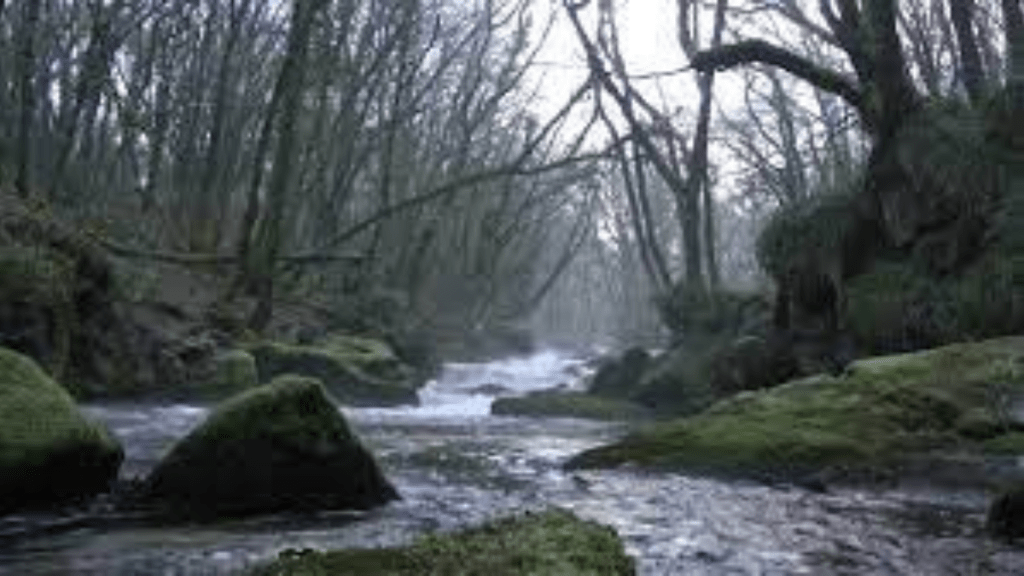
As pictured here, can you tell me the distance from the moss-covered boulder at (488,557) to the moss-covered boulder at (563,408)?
11.7m

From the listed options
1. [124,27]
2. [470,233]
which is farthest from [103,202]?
[470,233]

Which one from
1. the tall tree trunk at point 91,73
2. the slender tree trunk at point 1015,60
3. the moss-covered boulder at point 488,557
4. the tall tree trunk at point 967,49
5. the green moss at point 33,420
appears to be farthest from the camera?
the tall tree trunk at point 967,49

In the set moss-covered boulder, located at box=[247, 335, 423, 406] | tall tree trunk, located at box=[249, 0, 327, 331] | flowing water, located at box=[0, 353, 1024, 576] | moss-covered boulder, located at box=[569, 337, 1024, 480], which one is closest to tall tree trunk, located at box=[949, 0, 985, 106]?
moss-covered boulder, located at box=[569, 337, 1024, 480]

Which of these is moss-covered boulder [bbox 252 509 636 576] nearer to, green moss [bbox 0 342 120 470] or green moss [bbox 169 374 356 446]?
green moss [bbox 169 374 356 446]

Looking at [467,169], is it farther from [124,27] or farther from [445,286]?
[124,27]

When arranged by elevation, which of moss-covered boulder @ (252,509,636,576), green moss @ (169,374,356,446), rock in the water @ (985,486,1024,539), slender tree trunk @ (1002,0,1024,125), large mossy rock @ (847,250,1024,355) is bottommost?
rock in the water @ (985,486,1024,539)

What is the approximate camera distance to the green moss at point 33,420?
7289 mm

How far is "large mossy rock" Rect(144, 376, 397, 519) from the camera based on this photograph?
770 centimetres

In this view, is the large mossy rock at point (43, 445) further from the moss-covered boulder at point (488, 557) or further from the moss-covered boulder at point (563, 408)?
the moss-covered boulder at point (563, 408)

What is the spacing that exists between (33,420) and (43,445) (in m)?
0.17

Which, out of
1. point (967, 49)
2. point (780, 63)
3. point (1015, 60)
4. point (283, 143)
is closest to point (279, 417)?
point (1015, 60)

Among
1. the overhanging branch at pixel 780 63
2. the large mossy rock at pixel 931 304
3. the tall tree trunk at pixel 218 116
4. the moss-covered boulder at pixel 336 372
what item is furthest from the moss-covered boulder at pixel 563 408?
the tall tree trunk at pixel 218 116

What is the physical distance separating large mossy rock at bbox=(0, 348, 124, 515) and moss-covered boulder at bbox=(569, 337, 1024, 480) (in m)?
3.68

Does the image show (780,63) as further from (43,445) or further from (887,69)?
(43,445)
